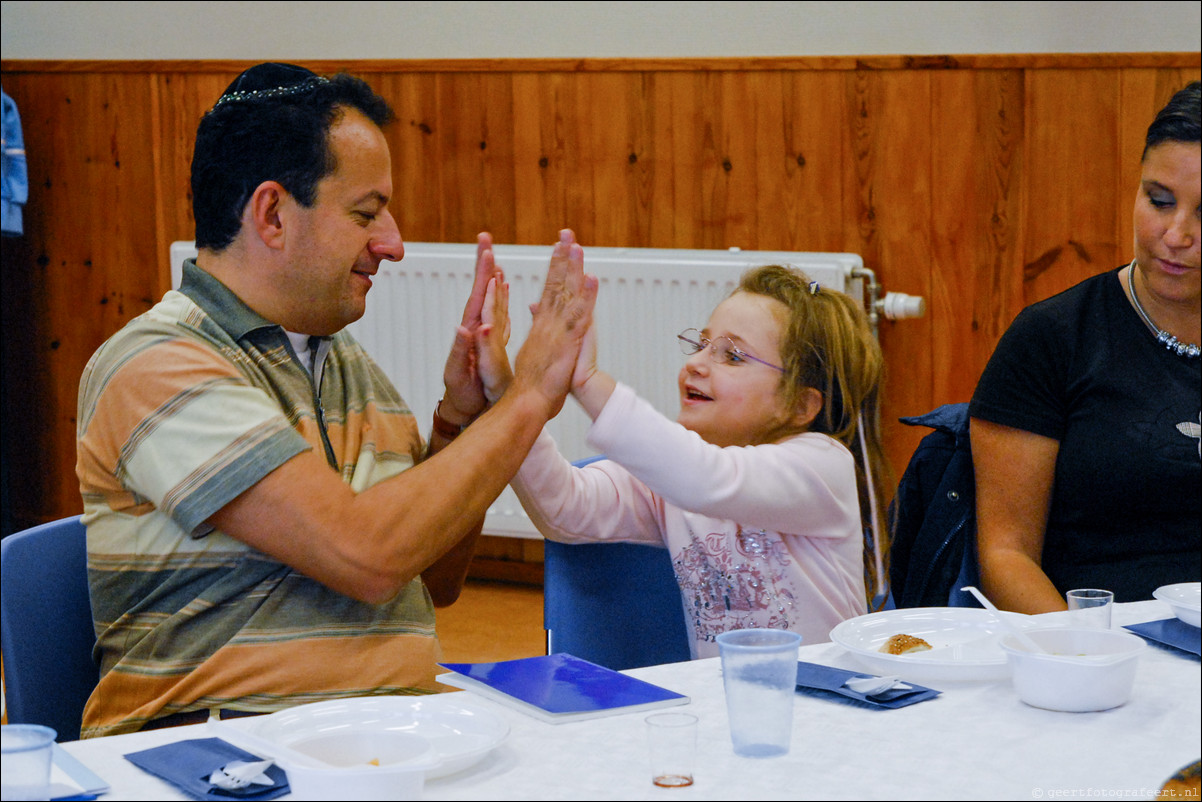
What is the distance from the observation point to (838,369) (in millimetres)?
1975

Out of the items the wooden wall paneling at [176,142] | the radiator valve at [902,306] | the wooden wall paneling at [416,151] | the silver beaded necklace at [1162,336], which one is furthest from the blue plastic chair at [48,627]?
the wooden wall paneling at [176,142]

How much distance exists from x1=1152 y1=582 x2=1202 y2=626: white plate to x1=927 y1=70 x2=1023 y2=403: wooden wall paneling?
2.02 meters

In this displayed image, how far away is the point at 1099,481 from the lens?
1.80 meters

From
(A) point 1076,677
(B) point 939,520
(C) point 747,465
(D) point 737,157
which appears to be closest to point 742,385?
(C) point 747,465

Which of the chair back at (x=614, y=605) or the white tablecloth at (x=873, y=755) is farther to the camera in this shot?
the chair back at (x=614, y=605)

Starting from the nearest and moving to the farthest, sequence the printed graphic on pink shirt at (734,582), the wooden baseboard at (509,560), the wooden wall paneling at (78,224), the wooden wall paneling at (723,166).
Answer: the printed graphic on pink shirt at (734,582), the wooden wall paneling at (723,166), the wooden baseboard at (509,560), the wooden wall paneling at (78,224)

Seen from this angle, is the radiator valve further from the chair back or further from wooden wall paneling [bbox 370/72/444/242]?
the chair back

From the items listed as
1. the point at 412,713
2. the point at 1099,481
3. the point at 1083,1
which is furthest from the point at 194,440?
the point at 1083,1

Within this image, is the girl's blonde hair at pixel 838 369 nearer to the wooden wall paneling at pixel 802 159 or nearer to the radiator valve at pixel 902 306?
the radiator valve at pixel 902 306

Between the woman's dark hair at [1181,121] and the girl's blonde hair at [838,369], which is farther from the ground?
the woman's dark hair at [1181,121]

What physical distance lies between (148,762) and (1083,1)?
2.94 m

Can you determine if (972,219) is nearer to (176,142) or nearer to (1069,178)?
(1069,178)

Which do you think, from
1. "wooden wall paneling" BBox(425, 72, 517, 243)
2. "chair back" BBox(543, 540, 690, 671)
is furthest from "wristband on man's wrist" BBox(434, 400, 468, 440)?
"wooden wall paneling" BBox(425, 72, 517, 243)

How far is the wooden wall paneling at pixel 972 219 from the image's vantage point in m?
3.41
